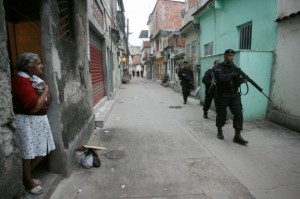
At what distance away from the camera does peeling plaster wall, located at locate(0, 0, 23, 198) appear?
214cm

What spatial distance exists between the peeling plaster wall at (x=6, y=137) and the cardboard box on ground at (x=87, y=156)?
5.47 ft

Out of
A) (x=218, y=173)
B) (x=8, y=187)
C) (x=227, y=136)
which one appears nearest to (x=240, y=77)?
(x=227, y=136)

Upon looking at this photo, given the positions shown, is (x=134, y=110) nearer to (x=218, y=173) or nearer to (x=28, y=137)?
(x=218, y=173)

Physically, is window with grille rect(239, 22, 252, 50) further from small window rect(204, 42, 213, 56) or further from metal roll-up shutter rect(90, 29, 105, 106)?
metal roll-up shutter rect(90, 29, 105, 106)

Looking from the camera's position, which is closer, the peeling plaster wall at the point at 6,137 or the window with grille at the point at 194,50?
the peeling plaster wall at the point at 6,137

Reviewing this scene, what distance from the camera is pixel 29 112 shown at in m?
2.79

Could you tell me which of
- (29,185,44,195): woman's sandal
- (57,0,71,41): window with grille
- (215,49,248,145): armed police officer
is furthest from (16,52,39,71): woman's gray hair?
(215,49,248,145): armed police officer

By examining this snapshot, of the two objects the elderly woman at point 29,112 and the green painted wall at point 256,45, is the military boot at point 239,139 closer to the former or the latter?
the green painted wall at point 256,45

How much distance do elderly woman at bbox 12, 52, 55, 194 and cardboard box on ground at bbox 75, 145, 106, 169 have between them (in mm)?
1017

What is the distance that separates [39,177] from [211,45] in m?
9.94

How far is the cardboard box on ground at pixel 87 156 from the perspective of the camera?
13.1ft

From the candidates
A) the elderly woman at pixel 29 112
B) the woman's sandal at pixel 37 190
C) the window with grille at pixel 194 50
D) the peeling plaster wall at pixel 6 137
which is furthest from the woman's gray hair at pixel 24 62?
the window with grille at pixel 194 50

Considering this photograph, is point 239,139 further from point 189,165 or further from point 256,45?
point 256,45

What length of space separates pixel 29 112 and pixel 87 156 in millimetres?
1554
